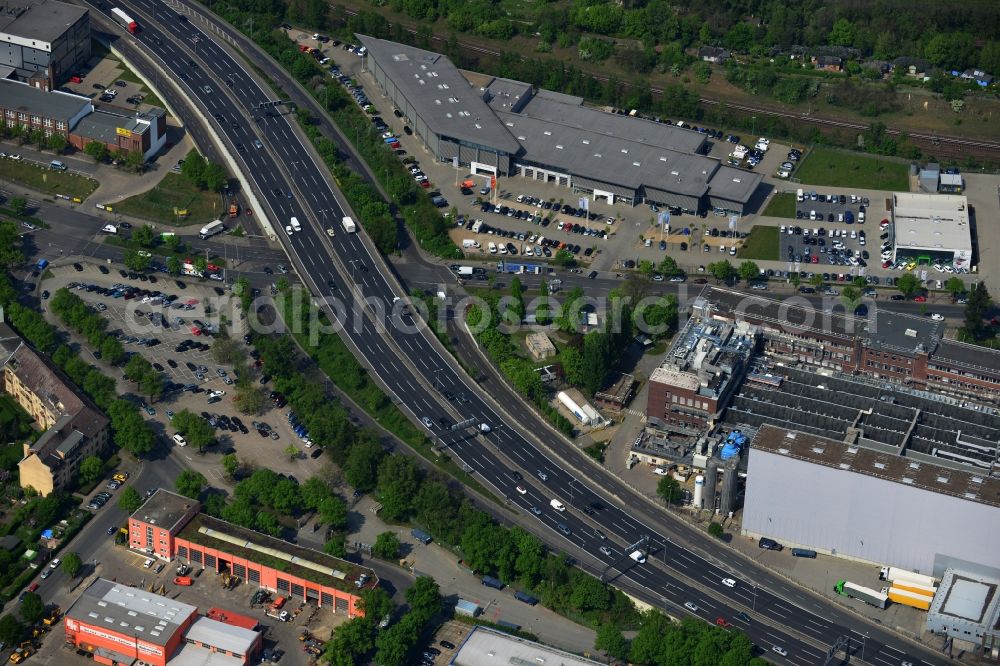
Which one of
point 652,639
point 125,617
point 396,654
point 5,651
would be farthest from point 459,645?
point 5,651

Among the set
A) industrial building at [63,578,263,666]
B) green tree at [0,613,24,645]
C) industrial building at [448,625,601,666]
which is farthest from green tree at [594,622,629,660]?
green tree at [0,613,24,645]

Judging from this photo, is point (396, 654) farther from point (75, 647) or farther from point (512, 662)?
point (75, 647)

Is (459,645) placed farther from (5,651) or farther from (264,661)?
(5,651)

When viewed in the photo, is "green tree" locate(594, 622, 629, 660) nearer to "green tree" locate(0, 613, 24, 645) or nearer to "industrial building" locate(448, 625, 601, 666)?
"industrial building" locate(448, 625, 601, 666)

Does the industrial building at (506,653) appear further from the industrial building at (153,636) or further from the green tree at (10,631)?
the green tree at (10,631)

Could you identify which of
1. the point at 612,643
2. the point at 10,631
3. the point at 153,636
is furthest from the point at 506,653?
the point at 10,631

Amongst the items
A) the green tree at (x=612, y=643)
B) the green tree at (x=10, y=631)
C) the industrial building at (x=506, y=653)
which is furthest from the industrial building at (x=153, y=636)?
the green tree at (x=612, y=643)
